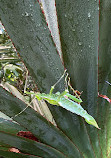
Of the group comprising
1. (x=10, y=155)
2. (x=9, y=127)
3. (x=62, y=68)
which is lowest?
(x=10, y=155)

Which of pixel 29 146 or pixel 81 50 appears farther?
pixel 29 146

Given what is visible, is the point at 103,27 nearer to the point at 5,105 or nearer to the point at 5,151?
the point at 5,105

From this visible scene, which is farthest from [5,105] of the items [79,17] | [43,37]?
[79,17]

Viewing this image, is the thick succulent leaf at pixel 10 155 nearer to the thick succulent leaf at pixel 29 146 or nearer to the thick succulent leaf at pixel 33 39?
the thick succulent leaf at pixel 29 146

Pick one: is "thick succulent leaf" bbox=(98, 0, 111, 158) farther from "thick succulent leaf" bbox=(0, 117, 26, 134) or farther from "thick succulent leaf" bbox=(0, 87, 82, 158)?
"thick succulent leaf" bbox=(0, 117, 26, 134)

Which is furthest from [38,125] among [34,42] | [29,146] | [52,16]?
[52,16]

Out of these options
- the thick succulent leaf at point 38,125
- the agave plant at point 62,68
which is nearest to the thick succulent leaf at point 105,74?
the agave plant at point 62,68

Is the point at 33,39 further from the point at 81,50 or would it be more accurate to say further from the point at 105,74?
the point at 105,74

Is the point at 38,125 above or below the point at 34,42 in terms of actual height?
below
